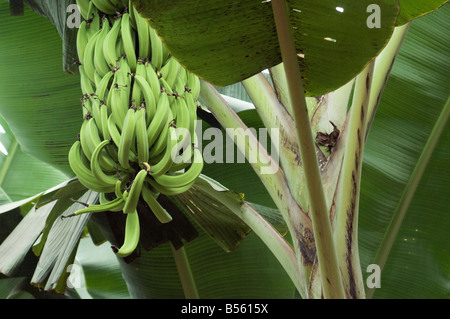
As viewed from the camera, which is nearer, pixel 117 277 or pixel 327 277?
pixel 327 277

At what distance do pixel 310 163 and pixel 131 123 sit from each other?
31 cm

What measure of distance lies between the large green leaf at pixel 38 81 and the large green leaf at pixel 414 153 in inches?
36.4

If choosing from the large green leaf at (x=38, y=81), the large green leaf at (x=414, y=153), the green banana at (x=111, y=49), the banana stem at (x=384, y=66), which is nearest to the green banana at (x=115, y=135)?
the green banana at (x=111, y=49)

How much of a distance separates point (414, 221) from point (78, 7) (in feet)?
3.76

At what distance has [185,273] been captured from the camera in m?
1.58

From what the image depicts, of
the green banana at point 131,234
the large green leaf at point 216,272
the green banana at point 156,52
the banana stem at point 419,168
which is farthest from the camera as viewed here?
the large green leaf at point 216,272

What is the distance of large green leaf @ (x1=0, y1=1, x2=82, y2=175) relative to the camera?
61.7 inches

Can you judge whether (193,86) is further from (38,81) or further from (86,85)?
(38,81)

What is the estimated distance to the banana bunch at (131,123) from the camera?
33.5 inches

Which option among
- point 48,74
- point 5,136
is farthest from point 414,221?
point 5,136

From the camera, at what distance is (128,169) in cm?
88

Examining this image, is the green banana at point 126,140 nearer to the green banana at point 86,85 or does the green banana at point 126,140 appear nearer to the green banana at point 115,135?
the green banana at point 115,135

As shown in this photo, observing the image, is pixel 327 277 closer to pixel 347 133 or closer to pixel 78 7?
pixel 347 133

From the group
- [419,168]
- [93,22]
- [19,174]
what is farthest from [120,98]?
[19,174]
